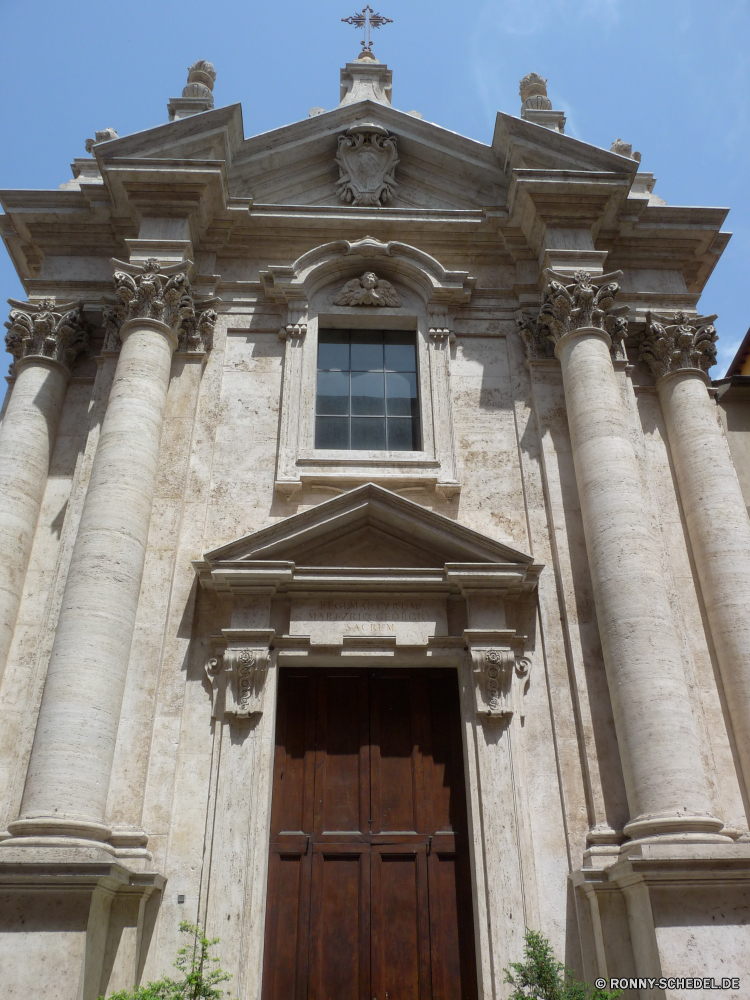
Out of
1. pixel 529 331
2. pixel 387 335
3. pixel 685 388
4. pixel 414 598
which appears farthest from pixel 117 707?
pixel 685 388

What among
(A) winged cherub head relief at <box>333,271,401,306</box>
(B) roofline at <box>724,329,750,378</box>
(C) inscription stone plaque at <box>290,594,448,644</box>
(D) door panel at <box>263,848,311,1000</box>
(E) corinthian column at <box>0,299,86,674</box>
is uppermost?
(B) roofline at <box>724,329,750,378</box>

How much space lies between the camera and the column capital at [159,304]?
33.6 ft

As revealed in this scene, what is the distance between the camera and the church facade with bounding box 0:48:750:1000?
7.36m

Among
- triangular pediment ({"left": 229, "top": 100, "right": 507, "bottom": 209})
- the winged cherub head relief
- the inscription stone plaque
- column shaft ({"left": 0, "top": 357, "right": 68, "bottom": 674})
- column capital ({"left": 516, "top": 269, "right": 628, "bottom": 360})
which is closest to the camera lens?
the inscription stone plaque

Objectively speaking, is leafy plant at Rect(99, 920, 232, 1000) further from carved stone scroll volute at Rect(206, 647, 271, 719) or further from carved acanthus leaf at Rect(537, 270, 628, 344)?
carved acanthus leaf at Rect(537, 270, 628, 344)

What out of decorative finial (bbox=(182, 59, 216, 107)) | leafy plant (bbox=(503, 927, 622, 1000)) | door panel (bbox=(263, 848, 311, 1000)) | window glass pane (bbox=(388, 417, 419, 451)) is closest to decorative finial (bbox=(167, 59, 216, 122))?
decorative finial (bbox=(182, 59, 216, 107))

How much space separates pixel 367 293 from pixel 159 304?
2.86 m

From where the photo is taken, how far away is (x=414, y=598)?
29.5ft

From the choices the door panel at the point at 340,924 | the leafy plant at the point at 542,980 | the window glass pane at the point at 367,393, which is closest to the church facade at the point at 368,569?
the door panel at the point at 340,924

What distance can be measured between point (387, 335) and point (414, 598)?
425 cm

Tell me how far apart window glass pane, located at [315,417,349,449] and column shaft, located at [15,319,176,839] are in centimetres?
200

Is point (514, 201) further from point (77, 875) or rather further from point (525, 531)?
point (77, 875)

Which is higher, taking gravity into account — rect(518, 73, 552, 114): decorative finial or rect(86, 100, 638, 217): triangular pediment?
rect(518, 73, 552, 114): decorative finial

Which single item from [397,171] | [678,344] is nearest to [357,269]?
[397,171]
